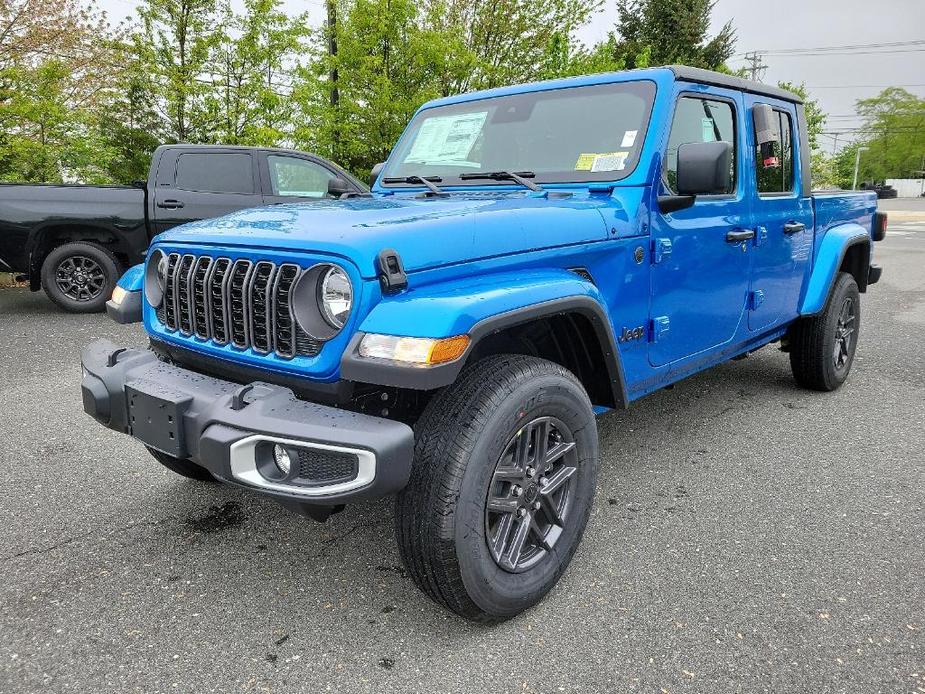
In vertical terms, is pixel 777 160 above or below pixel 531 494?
above

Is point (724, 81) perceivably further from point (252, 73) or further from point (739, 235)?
point (252, 73)

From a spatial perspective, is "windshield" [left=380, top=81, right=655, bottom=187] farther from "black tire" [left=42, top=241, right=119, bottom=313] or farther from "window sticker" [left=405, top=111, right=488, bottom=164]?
"black tire" [left=42, top=241, right=119, bottom=313]

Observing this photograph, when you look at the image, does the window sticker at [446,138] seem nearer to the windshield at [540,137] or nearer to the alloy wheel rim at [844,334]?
the windshield at [540,137]

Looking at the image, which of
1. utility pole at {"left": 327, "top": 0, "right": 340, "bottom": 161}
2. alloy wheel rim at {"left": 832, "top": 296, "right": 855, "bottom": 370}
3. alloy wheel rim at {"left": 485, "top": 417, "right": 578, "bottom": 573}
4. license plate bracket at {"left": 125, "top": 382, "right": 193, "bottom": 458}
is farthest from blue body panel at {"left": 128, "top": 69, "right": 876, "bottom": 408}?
utility pole at {"left": 327, "top": 0, "right": 340, "bottom": 161}

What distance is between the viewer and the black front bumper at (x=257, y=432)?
1.91 meters

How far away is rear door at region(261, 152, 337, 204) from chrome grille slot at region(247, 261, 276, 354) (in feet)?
20.0

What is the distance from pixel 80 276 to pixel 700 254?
278 inches

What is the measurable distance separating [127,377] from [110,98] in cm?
1086

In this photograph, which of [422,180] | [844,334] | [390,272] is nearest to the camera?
[390,272]

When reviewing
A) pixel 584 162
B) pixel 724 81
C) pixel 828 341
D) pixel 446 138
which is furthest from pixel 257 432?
pixel 828 341

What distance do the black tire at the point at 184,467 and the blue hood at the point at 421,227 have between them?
3.35 feet

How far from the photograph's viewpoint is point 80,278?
783 centimetres

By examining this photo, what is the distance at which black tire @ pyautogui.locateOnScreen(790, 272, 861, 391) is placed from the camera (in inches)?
183

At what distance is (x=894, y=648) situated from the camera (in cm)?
224
